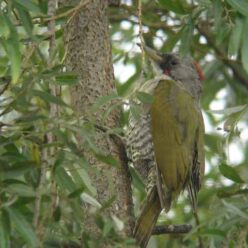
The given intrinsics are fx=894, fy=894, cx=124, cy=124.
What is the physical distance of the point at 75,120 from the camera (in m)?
3.08

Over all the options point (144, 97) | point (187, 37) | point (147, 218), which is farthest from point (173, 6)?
point (147, 218)

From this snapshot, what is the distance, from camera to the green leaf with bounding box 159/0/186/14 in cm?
423

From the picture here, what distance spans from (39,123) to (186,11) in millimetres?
1570

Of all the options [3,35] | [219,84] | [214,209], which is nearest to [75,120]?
[3,35]

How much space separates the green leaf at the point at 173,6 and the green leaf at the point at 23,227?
172 centimetres

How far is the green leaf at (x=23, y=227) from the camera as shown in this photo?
8.90 ft

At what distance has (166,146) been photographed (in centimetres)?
458

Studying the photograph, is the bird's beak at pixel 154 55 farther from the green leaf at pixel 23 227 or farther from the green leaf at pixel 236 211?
the green leaf at pixel 23 227

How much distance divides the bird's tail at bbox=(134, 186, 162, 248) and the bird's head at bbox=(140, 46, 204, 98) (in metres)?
1.16

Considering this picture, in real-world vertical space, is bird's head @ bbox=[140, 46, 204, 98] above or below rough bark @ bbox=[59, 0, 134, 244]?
below

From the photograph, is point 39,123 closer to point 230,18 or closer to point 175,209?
point 230,18

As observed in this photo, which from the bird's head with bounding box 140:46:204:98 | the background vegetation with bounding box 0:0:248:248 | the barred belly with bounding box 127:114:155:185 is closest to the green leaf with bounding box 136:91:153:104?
the background vegetation with bounding box 0:0:248:248

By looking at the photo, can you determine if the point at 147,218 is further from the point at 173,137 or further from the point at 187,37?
the point at 187,37

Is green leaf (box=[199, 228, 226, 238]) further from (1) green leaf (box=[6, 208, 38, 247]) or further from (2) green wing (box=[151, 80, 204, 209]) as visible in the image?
(2) green wing (box=[151, 80, 204, 209])
